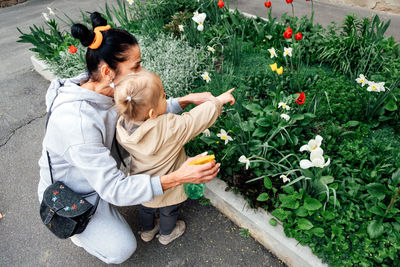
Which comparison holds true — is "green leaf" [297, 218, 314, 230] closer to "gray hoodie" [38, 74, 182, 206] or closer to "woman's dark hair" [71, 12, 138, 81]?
"gray hoodie" [38, 74, 182, 206]

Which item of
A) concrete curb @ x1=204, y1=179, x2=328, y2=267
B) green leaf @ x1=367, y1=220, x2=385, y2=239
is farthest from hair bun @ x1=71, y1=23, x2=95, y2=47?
green leaf @ x1=367, y1=220, x2=385, y2=239

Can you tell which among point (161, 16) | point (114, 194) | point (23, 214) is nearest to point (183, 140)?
point (114, 194)

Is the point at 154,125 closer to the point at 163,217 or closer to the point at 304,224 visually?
the point at 163,217

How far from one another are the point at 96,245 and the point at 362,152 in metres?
1.90

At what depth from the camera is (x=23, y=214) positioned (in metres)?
2.36

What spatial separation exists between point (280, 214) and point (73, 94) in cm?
146

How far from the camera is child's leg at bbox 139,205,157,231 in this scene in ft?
6.45

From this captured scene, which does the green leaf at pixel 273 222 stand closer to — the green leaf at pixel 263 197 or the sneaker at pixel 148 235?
the green leaf at pixel 263 197

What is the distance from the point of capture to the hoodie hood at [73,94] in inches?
62.6

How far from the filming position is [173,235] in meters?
2.08

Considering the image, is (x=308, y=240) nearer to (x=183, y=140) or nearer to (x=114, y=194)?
(x=183, y=140)

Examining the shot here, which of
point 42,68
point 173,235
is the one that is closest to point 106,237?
point 173,235

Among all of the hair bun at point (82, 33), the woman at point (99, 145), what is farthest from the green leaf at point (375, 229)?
the hair bun at point (82, 33)

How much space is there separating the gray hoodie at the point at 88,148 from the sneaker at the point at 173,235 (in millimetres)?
686
